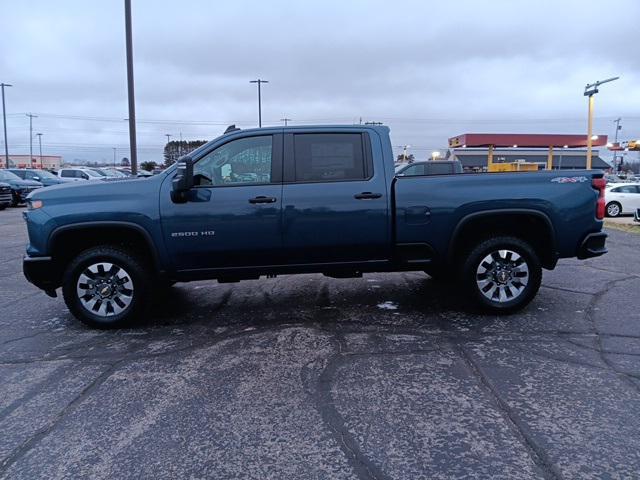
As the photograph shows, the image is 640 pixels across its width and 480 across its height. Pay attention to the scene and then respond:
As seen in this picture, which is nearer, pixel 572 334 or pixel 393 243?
pixel 572 334

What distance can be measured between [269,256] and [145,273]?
51.0 inches

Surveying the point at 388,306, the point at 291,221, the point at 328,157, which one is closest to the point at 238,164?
the point at 291,221

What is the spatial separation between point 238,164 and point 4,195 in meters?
21.0

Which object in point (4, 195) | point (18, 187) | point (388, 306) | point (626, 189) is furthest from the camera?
point (18, 187)

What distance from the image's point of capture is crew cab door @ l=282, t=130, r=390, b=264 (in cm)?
520

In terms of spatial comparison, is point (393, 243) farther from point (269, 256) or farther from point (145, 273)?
point (145, 273)

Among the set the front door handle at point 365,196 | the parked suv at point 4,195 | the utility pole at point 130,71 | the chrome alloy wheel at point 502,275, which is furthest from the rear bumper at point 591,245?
the parked suv at point 4,195

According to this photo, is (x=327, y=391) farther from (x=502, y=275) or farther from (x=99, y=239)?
(x=99, y=239)

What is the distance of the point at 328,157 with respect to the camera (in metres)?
5.41

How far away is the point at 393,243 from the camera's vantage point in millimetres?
5367

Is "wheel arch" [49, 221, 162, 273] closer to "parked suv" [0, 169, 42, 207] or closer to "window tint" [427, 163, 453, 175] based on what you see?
"window tint" [427, 163, 453, 175]

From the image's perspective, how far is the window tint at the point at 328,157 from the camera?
5.34m

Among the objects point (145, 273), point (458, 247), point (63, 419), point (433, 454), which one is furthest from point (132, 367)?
point (458, 247)

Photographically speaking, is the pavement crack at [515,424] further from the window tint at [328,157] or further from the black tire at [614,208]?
the black tire at [614,208]
